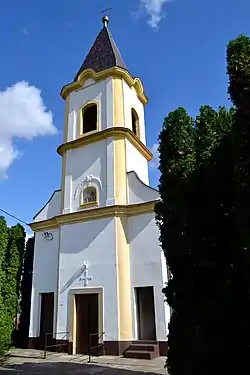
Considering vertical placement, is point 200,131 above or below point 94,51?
below

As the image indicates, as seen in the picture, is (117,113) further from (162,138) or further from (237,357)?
(237,357)

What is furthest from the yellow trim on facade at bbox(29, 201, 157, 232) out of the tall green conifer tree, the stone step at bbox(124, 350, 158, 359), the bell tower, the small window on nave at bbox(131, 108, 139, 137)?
the tall green conifer tree

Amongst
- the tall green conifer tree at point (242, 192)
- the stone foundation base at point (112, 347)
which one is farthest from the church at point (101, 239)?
the tall green conifer tree at point (242, 192)

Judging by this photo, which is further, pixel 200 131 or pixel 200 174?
pixel 200 131

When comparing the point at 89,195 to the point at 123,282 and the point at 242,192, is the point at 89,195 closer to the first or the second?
the point at 123,282

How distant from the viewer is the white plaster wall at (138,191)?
44.1 feet

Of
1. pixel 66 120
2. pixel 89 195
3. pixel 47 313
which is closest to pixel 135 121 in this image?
pixel 66 120

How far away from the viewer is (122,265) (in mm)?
12516

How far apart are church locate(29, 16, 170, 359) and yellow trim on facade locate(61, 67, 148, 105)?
5 centimetres

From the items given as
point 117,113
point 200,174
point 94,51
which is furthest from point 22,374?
point 94,51

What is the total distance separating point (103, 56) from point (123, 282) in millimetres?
11539

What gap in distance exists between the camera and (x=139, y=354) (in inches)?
436

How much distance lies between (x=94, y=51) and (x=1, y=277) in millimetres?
12581

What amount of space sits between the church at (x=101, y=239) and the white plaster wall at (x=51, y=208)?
0.05 m
